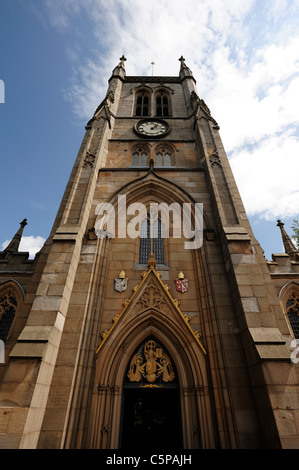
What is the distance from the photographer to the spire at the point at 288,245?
1041 cm

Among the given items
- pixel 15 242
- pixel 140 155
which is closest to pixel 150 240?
pixel 140 155

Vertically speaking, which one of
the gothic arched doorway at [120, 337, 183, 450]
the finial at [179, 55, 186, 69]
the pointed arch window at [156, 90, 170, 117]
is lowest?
the gothic arched doorway at [120, 337, 183, 450]

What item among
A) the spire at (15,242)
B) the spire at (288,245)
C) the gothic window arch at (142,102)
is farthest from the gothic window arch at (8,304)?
the gothic window arch at (142,102)

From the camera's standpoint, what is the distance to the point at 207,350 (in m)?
7.02

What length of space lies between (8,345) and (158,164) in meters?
10.7

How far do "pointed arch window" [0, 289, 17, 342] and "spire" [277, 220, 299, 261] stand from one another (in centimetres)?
1182

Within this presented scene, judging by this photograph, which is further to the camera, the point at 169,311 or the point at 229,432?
the point at 169,311

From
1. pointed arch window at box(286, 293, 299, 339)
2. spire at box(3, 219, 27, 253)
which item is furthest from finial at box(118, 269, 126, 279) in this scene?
pointed arch window at box(286, 293, 299, 339)

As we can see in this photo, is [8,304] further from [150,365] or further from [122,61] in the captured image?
[122,61]

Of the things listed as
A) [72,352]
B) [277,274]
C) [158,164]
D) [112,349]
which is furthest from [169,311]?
[158,164]

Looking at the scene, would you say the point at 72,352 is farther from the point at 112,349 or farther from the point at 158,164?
the point at 158,164

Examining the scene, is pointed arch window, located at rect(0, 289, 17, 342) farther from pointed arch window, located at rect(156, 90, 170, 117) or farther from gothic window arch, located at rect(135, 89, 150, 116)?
pointed arch window, located at rect(156, 90, 170, 117)

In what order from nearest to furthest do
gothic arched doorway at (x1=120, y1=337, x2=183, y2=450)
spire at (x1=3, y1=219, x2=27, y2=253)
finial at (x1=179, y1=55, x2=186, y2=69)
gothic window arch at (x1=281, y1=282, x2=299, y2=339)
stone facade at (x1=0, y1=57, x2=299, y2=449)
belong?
stone facade at (x1=0, y1=57, x2=299, y2=449) → gothic arched doorway at (x1=120, y1=337, x2=183, y2=450) → gothic window arch at (x1=281, y1=282, x2=299, y2=339) → spire at (x1=3, y1=219, x2=27, y2=253) → finial at (x1=179, y1=55, x2=186, y2=69)

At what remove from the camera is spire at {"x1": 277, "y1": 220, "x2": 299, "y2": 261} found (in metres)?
10.4
